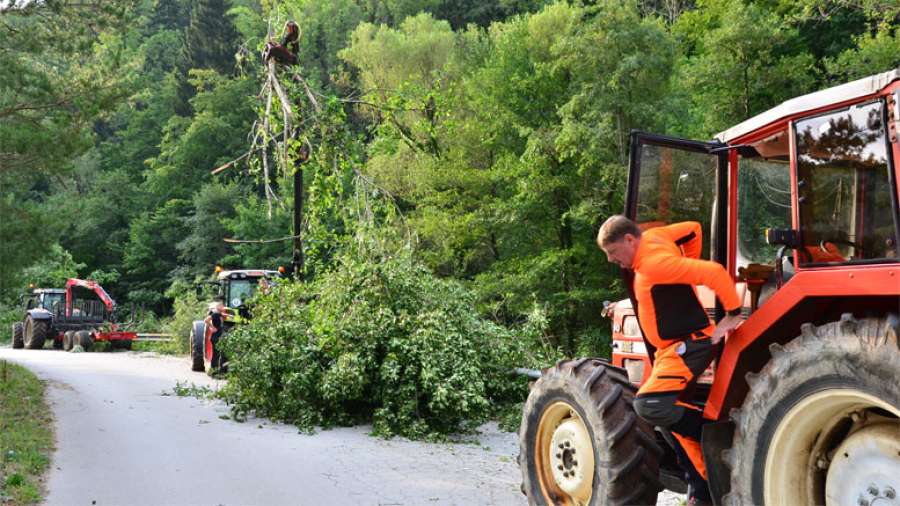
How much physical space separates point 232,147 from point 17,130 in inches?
1274

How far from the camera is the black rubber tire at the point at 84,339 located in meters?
26.7

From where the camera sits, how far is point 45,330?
28.6 metres

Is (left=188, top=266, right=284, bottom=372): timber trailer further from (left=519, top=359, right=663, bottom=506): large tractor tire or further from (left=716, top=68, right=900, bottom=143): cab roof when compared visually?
(left=716, top=68, right=900, bottom=143): cab roof

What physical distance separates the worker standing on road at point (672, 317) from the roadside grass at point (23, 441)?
4.93 metres

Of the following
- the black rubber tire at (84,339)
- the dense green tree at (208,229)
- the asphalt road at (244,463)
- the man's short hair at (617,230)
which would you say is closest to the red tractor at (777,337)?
the man's short hair at (617,230)

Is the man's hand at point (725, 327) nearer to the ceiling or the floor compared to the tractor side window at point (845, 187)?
nearer to the floor

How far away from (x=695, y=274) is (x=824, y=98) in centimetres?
109

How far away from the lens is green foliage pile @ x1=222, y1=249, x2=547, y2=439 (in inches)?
392

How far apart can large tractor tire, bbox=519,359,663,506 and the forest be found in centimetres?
402

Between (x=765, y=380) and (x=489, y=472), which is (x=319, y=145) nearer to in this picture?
(x=489, y=472)

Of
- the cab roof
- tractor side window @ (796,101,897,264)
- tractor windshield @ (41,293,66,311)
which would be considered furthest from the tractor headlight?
tractor windshield @ (41,293,66,311)

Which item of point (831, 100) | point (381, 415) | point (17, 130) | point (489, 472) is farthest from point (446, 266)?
point (831, 100)

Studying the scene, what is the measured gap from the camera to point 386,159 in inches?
1193

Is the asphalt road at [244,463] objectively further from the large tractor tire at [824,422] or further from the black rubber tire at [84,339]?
the black rubber tire at [84,339]
